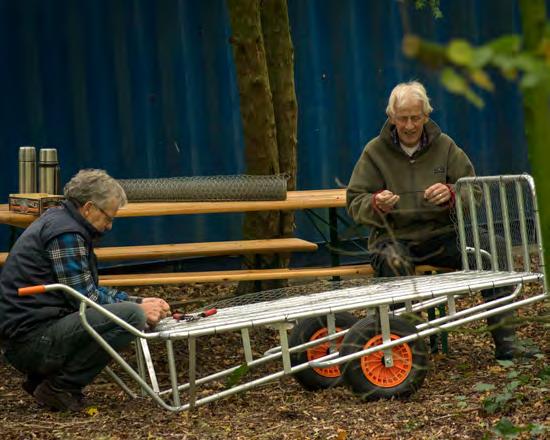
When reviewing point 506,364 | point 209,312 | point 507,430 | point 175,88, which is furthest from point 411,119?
point 175,88

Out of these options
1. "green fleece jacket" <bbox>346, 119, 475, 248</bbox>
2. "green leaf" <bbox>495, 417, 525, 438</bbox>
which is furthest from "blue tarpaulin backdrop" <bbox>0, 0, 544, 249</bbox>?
"green leaf" <bbox>495, 417, 525, 438</bbox>

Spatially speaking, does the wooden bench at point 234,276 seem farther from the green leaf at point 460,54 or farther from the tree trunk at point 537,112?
the green leaf at point 460,54

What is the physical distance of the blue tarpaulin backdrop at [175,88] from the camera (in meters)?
9.23

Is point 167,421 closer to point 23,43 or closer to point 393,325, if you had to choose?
point 393,325

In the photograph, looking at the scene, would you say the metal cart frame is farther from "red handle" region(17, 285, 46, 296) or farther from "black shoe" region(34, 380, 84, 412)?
"black shoe" region(34, 380, 84, 412)

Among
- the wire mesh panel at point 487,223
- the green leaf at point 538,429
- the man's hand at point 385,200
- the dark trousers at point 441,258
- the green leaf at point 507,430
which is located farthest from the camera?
the dark trousers at point 441,258

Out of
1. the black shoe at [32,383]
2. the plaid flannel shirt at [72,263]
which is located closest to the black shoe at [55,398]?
the black shoe at [32,383]

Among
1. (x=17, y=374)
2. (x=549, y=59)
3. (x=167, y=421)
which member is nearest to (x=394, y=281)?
(x=167, y=421)

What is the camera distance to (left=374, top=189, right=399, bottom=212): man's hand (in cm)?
662

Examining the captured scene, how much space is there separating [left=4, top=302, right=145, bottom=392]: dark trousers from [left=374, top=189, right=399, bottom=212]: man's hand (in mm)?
1623

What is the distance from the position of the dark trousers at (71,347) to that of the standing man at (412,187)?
1.59m

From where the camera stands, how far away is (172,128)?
9.76m

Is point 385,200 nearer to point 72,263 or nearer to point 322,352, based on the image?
point 322,352

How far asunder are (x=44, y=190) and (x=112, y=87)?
7.17ft
